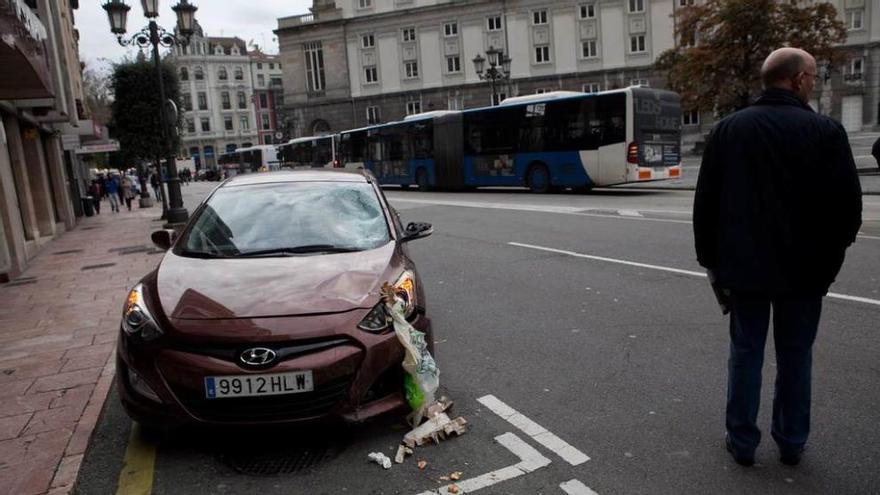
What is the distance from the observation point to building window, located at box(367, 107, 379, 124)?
191 ft

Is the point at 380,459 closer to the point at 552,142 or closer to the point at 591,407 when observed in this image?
the point at 591,407

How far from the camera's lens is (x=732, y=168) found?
3047 mm

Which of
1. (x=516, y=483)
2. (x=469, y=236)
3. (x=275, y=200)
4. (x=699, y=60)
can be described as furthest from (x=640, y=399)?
(x=699, y=60)

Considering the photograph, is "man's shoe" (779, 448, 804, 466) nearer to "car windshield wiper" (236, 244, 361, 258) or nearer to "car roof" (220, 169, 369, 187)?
"car windshield wiper" (236, 244, 361, 258)

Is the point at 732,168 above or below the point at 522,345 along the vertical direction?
above

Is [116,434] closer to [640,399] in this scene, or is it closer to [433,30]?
[640,399]

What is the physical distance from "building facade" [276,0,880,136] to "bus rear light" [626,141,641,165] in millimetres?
33635

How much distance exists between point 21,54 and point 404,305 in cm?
723

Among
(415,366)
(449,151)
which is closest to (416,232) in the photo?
(415,366)

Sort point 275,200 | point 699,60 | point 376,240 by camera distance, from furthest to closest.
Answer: point 699,60 < point 275,200 < point 376,240

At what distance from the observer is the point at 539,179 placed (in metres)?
22.3

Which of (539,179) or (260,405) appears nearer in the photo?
(260,405)

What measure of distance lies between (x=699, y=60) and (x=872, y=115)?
2575 centimetres

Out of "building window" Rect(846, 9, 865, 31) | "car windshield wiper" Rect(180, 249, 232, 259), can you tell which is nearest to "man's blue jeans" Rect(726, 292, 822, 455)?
"car windshield wiper" Rect(180, 249, 232, 259)
